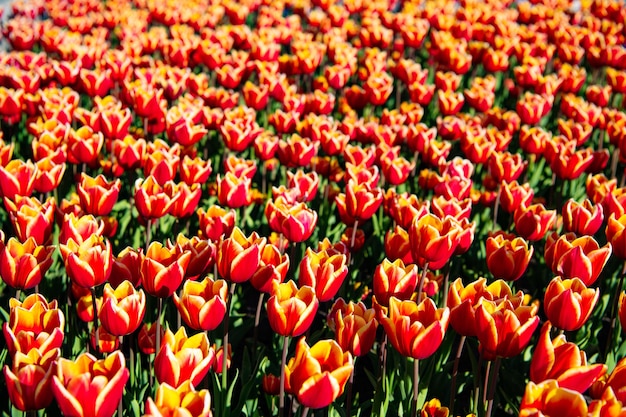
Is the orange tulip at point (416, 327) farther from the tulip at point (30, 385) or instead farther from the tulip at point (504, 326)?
the tulip at point (30, 385)

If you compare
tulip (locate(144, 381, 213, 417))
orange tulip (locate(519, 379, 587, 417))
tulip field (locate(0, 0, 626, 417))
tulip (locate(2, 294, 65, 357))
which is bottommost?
tulip field (locate(0, 0, 626, 417))

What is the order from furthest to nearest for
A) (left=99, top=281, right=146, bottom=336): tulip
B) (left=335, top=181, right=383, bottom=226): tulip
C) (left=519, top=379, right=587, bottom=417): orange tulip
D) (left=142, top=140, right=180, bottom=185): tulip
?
1. (left=142, top=140, right=180, bottom=185): tulip
2. (left=335, top=181, right=383, bottom=226): tulip
3. (left=99, top=281, right=146, bottom=336): tulip
4. (left=519, top=379, right=587, bottom=417): orange tulip

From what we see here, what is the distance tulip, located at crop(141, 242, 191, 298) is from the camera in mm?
2172

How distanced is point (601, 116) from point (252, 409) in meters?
3.66

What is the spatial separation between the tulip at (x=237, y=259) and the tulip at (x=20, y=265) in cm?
62

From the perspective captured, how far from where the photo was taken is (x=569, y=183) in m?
4.65

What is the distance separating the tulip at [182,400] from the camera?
1587 mm

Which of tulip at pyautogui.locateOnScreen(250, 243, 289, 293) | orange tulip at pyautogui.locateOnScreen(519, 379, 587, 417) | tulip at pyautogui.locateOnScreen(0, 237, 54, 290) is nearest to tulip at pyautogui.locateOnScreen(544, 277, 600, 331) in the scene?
orange tulip at pyautogui.locateOnScreen(519, 379, 587, 417)

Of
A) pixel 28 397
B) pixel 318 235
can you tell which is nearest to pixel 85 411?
pixel 28 397

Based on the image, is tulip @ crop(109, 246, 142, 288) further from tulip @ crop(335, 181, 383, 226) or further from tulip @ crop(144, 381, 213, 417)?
tulip @ crop(335, 181, 383, 226)

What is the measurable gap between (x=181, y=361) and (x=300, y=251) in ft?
5.89

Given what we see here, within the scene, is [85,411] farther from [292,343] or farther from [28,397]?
[292,343]

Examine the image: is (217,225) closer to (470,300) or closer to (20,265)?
(20,265)

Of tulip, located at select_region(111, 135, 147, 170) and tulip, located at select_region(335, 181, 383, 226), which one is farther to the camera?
tulip, located at select_region(111, 135, 147, 170)
